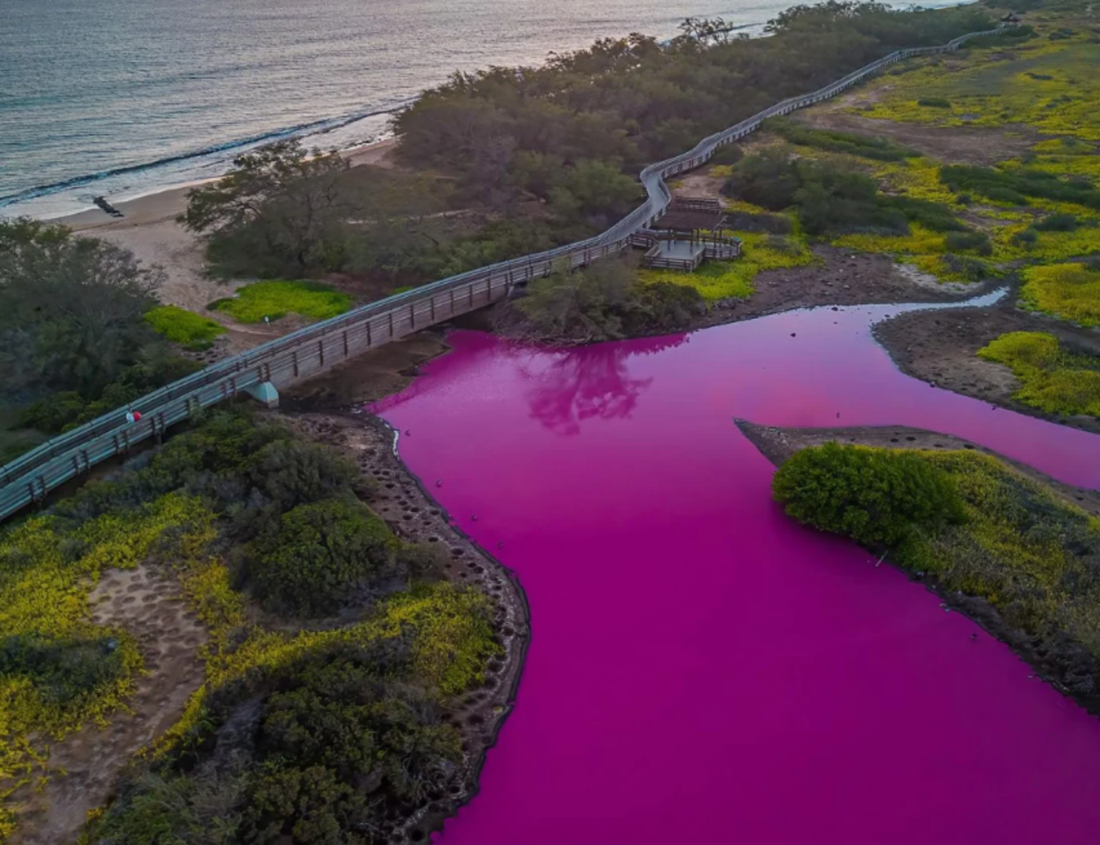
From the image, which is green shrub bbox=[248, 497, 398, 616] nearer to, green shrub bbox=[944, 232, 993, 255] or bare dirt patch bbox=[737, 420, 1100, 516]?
bare dirt patch bbox=[737, 420, 1100, 516]

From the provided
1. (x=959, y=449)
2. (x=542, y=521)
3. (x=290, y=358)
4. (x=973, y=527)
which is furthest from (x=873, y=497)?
(x=290, y=358)

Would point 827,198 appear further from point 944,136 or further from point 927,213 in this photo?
point 944,136

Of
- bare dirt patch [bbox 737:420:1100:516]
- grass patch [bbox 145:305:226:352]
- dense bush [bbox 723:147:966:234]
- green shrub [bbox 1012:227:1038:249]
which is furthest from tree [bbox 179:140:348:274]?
green shrub [bbox 1012:227:1038:249]

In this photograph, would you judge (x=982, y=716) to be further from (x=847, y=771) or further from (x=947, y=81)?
(x=947, y=81)

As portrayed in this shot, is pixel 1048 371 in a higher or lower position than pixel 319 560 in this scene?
lower

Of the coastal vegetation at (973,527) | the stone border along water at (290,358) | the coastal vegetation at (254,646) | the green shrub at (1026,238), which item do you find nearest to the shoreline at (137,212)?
the stone border along water at (290,358)

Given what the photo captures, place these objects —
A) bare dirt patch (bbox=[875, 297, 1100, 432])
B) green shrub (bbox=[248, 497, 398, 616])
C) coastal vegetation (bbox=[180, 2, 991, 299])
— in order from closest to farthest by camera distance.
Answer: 1. green shrub (bbox=[248, 497, 398, 616])
2. bare dirt patch (bbox=[875, 297, 1100, 432])
3. coastal vegetation (bbox=[180, 2, 991, 299])
